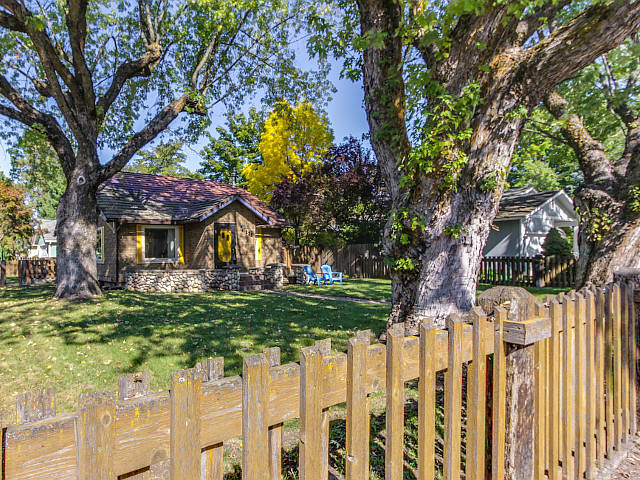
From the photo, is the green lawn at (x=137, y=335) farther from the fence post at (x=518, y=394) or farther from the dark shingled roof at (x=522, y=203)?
the dark shingled roof at (x=522, y=203)

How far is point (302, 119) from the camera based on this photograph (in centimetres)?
2541

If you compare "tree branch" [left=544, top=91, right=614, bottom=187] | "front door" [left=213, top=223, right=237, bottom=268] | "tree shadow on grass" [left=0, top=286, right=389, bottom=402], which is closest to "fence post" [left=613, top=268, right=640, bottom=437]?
"tree shadow on grass" [left=0, top=286, right=389, bottom=402]

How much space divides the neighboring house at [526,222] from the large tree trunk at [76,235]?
20.1 metres

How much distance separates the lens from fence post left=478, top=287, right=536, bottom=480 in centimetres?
228

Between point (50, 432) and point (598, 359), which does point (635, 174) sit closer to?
point (598, 359)

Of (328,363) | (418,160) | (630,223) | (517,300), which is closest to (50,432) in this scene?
(328,363)

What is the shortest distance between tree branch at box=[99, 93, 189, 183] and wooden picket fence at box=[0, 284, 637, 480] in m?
12.9

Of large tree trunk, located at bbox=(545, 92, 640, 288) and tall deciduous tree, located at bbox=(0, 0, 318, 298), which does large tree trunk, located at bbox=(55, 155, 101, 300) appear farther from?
large tree trunk, located at bbox=(545, 92, 640, 288)

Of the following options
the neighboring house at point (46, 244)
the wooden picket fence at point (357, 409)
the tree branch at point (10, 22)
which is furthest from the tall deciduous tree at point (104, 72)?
the neighboring house at point (46, 244)

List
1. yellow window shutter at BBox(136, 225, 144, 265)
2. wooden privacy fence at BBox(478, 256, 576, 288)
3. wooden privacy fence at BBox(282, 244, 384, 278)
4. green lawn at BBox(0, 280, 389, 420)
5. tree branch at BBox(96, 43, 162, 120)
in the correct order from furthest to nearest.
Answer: wooden privacy fence at BBox(282, 244, 384, 278)
yellow window shutter at BBox(136, 225, 144, 265)
wooden privacy fence at BBox(478, 256, 576, 288)
tree branch at BBox(96, 43, 162, 120)
green lawn at BBox(0, 280, 389, 420)

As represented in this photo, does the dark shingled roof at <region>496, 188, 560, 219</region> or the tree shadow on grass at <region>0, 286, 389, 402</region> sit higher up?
the dark shingled roof at <region>496, 188, 560, 219</region>

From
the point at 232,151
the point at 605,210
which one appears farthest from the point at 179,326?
the point at 232,151

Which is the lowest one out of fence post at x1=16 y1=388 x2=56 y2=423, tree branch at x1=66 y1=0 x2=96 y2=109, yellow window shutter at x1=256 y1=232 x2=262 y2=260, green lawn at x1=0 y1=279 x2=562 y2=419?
A: green lawn at x1=0 y1=279 x2=562 y2=419

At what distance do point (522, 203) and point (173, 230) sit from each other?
20.0 meters
